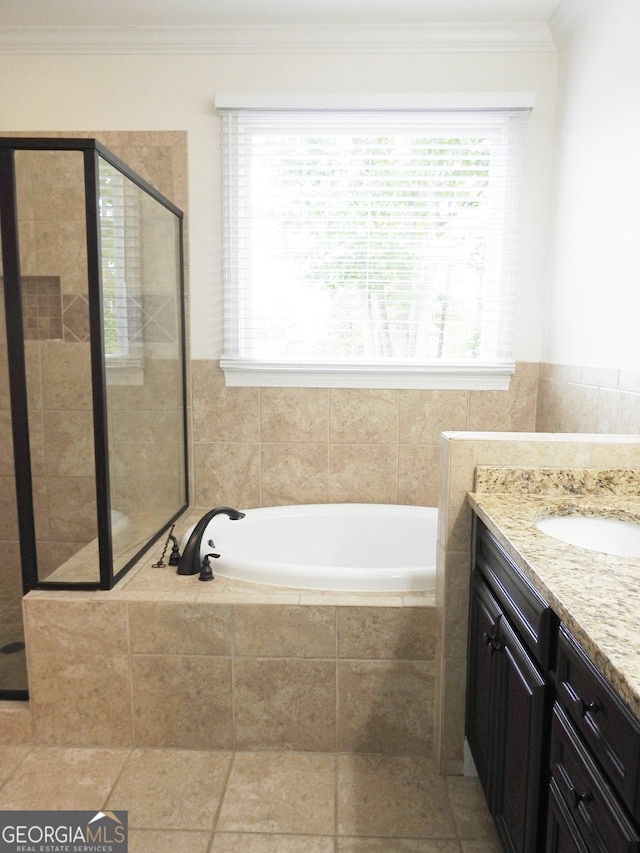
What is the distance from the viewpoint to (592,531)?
4.85 ft

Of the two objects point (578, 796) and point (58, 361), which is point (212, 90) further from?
point (578, 796)

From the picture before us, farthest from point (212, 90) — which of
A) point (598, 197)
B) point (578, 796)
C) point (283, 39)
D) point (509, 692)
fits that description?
point (578, 796)

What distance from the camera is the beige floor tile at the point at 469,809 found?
1.60 meters

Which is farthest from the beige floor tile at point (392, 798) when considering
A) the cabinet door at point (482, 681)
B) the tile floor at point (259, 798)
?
the cabinet door at point (482, 681)

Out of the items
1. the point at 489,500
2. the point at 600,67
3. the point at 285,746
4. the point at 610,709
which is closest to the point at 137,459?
the point at 285,746

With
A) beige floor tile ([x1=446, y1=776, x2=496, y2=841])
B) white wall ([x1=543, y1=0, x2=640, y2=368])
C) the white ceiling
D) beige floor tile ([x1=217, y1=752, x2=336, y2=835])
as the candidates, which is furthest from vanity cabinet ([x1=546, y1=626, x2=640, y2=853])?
the white ceiling

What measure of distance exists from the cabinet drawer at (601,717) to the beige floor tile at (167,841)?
1077 mm

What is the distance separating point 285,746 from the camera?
189cm

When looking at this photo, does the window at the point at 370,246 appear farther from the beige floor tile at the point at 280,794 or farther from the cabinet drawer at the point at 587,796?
the cabinet drawer at the point at 587,796

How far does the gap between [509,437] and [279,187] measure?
5.59ft

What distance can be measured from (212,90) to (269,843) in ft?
9.37

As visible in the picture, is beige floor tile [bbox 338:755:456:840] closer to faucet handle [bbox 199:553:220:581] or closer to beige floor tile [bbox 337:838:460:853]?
beige floor tile [bbox 337:838:460:853]

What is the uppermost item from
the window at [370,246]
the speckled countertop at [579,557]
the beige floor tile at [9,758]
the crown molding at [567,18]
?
the crown molding at [567,18]

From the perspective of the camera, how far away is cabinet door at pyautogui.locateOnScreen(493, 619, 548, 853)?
1109 millimetres
